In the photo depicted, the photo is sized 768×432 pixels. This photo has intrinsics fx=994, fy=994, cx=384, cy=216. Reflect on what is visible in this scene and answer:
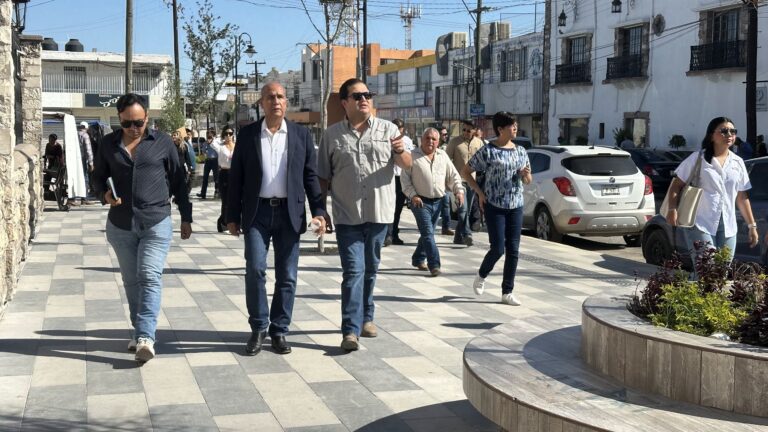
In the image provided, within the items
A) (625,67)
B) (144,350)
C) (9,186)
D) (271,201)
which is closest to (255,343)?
(144,350)

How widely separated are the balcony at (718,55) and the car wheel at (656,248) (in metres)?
19.8

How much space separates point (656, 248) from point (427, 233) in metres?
3.32

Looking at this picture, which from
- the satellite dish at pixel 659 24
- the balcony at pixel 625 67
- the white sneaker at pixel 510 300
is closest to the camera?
the white sneaker at pixel 510 300

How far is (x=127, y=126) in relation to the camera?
6672mm

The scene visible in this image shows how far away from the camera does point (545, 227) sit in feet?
50.5

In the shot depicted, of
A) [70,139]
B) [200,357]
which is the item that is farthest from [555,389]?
[70,139]

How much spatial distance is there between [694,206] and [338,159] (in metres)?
2.66

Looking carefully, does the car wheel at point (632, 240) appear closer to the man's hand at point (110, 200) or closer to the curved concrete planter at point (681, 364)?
the man's hand at point (110, 200)

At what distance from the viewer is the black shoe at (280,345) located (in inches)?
264

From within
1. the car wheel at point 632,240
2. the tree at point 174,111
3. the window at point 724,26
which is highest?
the window at point 724,26

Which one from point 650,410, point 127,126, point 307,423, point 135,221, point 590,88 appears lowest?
point 307,423

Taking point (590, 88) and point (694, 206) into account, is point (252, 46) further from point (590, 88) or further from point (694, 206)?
point (694, 206)

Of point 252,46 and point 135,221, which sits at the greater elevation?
point 252,46

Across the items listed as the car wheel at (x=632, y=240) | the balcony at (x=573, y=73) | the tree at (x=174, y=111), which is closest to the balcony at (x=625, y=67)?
the balcony at (x=573, y=73)
